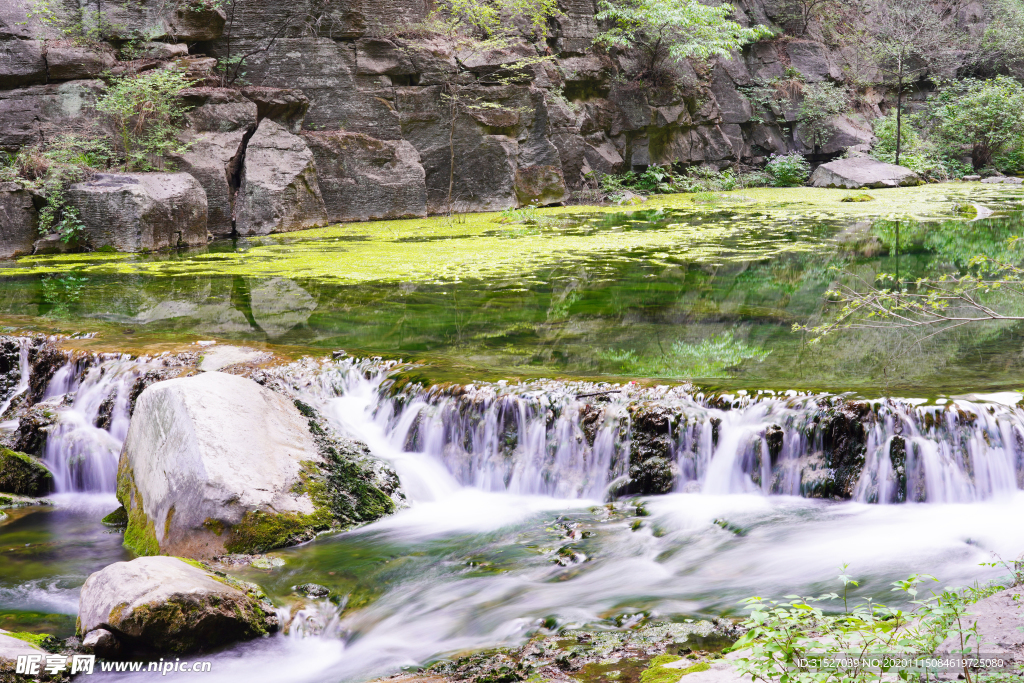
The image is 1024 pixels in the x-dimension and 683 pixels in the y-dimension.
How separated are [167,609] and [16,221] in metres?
11.4

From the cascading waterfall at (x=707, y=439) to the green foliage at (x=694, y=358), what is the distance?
0.58 metres

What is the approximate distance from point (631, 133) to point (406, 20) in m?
8.31

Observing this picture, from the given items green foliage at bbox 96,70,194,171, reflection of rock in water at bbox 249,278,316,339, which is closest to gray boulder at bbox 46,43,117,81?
green foliage at bbox 96,70,194,171

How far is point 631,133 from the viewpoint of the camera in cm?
2312

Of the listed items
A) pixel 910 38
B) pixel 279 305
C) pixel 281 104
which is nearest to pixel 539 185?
pixel 281 104

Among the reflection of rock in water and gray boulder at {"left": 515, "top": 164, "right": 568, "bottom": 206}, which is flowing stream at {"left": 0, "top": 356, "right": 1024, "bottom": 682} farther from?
gray boulder at {"left": 515, "top": 164, "right": 568, "bottom": 206}

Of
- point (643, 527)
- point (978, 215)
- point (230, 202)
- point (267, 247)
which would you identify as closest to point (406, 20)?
point (230, 202)

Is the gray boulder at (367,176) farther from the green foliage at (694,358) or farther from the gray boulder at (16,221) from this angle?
the green foliage at (694,358)

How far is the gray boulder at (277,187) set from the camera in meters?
14.9

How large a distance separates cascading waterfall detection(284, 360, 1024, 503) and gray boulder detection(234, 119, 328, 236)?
10.1 metres

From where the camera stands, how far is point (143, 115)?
13.8 m

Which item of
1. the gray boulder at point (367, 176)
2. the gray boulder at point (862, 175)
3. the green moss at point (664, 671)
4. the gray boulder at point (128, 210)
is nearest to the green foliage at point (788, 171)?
the gray boulder at point (862, 175)

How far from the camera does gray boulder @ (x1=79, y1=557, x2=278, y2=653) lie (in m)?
3.42

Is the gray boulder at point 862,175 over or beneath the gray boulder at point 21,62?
beneath
